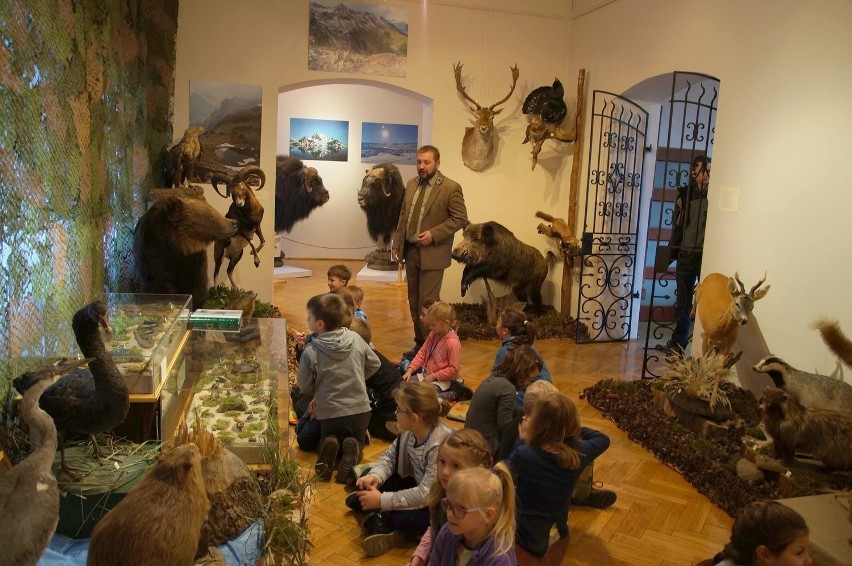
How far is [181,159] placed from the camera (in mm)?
6133

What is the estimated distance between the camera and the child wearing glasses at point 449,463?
8.62 ft

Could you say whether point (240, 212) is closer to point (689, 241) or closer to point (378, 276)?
point (689, 241)

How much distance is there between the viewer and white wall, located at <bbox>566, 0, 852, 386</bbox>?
15.2 ft

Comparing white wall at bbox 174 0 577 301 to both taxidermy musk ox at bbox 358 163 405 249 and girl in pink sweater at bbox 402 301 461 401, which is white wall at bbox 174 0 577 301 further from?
taxidermy musk ox at bbox 358 163 405 249

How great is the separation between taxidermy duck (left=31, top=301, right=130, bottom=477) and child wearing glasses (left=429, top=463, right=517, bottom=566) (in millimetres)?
1435

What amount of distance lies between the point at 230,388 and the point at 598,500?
→ 2085 mm

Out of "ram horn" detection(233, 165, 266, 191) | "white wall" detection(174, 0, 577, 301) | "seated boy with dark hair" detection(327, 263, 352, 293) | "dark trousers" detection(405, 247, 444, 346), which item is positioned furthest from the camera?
"white wall" detection(174, 0, 577, 301)

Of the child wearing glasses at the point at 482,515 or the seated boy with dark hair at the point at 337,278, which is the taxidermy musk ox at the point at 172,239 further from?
the child wearing glasses at the point at 482,515

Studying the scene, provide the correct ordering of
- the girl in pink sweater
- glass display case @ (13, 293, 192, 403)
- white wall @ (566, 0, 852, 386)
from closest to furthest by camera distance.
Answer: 1. glass display case @ (13, 293, 192, 403)
2. white wall @ (566, 0, 852, 386)
3. the girl in pink sweater

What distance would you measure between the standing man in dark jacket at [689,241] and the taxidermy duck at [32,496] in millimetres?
5063

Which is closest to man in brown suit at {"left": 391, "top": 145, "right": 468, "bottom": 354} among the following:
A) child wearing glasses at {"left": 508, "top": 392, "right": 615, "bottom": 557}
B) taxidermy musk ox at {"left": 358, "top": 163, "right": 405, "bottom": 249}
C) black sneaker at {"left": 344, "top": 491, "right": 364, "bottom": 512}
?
black sneaker at {"left": 344, "top": 491, "right": 364, "bottom": 512}

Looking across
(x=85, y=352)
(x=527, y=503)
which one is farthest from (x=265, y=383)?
(x=527, y=503)

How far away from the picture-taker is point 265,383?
12.7ft

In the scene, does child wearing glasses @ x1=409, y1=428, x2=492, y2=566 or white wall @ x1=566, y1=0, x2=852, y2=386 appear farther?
white wall @ x1=566, y1=0, x2=852, y2=386
